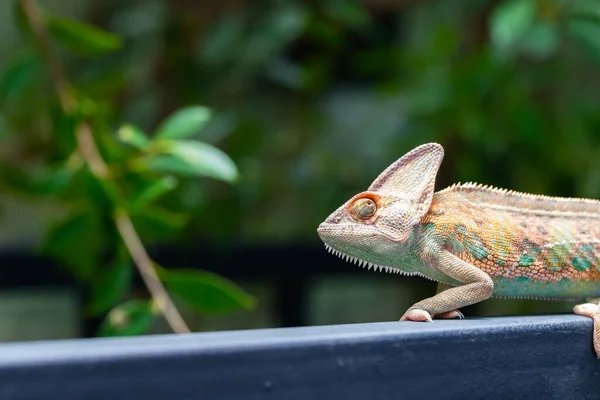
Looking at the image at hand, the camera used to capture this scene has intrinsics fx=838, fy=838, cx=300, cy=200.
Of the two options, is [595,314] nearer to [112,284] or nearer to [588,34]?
[112,284]

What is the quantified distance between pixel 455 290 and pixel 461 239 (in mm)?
114

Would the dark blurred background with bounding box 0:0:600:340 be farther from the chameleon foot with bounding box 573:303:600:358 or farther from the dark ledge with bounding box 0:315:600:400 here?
the dark ledge with bounding box 0:315:600:400

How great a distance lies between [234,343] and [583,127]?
1.91 m

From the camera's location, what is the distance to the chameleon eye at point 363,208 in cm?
109

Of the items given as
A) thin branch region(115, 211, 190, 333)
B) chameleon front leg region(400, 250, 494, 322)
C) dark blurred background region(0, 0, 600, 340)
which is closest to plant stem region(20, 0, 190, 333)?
thin branch region(115, 211, 190, 333)

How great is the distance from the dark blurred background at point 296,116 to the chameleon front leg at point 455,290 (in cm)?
99

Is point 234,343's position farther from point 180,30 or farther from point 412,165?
point 180,30

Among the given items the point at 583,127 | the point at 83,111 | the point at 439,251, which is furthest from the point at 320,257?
the point at 439,251

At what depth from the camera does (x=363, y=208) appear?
3.59 ft

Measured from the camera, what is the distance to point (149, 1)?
2.94 m

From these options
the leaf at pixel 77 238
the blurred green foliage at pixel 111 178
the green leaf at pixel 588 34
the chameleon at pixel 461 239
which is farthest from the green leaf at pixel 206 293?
the green leaf at pixel 588 34

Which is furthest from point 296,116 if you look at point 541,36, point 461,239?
point 461,239

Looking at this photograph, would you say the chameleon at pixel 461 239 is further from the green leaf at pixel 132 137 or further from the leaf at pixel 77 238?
the leaf at pixel 77 238

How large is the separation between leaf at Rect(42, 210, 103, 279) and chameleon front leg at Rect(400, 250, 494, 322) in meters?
0.73
